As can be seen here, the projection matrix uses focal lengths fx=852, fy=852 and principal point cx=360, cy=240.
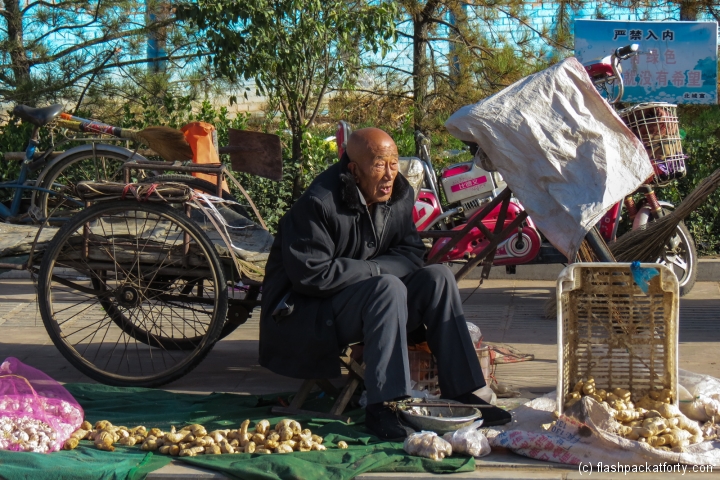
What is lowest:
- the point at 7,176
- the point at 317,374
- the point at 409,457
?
the point at 409,457

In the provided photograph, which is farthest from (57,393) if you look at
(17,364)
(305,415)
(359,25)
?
(359,25)

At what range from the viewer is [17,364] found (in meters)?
3.79

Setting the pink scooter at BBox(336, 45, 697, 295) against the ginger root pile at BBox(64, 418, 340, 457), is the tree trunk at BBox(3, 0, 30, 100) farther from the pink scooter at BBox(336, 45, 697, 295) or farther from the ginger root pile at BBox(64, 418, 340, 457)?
the ginger root pile at BBox(64, 418, 340, 457)

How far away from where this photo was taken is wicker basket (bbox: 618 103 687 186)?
536 cm

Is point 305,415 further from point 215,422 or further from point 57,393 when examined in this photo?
point 57,393

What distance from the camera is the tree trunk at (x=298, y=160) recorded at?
7.20m

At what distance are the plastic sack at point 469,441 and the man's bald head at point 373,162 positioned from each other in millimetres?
1018

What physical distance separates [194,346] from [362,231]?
1.31 m

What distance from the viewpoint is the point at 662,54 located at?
7.34 meters

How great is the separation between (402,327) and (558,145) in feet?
3.37

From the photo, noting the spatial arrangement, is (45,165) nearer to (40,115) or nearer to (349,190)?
(40,115)

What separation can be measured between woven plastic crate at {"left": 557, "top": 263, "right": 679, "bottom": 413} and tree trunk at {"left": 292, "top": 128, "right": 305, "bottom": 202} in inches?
156

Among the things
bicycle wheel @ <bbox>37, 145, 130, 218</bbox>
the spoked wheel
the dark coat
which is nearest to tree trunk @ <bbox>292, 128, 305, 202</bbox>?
bicycle wheel @ <bbox>37, 145, 130, 218</bbox>

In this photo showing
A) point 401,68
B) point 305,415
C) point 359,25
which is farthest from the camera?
point 401,68
